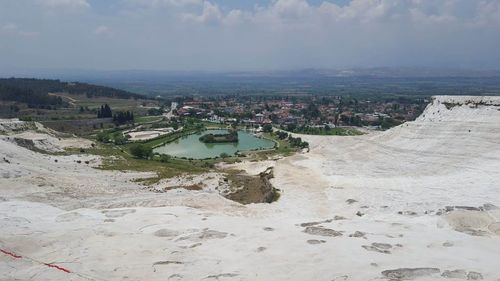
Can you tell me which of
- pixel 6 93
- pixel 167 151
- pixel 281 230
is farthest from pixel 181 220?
pixel 6 93

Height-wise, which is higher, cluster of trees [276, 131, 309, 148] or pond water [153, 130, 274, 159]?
cluster of trees [276, 131, 309, 148]

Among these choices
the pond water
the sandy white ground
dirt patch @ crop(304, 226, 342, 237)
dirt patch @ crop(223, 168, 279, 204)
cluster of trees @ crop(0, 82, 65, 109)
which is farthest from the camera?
cluster of trees @ crop(0, 82, 65, 109)

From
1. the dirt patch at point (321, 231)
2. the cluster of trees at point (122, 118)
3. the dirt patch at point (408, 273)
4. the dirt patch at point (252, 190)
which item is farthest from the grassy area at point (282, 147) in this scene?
the dirt patch at point (408, 273)

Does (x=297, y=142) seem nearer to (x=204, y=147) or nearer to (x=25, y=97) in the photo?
(x=204, y=147)

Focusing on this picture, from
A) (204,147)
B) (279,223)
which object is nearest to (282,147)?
(204,147)

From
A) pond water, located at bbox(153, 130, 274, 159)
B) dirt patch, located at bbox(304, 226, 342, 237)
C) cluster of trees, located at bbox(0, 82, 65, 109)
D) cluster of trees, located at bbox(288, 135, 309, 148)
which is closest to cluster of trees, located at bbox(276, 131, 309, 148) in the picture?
cluster of trees, located at bbox(288, 135, 309, 148)

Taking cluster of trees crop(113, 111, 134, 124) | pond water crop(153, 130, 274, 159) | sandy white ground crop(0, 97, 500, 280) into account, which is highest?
sandy white ground crop(0, 97, 500, 280)

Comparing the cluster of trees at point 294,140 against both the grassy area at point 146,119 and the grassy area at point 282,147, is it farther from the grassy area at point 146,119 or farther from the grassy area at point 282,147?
the grassy area at point 146,119

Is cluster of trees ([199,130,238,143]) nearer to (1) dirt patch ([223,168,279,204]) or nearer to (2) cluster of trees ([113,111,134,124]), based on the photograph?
(2) cluster of trees ([113,111,134,124])
